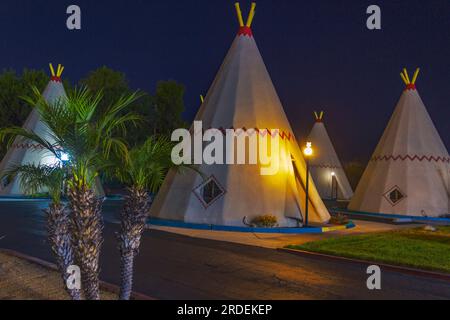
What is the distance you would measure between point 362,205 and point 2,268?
1847 cm

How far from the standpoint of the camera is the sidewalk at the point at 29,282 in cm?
640

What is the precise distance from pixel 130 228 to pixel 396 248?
7927 mm

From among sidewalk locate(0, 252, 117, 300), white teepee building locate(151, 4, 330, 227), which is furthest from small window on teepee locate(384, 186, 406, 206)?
sidewalk locate(0, 252, 117, 300)

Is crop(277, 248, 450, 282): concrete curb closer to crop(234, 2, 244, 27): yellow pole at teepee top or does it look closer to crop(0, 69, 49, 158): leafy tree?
crop(234, 2, 244, 27): yellow pole at teepee top

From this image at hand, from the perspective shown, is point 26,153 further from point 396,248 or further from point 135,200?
point 135,200

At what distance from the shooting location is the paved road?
7250 millimetres

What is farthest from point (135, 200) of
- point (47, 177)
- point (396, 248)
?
point (396, 248)

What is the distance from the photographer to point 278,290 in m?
7.34

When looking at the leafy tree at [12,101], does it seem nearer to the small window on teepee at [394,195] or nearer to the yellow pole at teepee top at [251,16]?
the yellow pole at teepee top at [251,16]

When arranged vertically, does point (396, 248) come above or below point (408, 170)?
below

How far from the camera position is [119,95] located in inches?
1620

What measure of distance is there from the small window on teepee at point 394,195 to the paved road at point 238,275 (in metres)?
12.5

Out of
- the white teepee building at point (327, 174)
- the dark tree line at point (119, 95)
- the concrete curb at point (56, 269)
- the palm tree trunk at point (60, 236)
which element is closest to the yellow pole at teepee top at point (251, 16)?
the concrete curb at point (56, 269)
